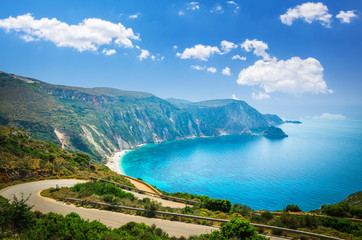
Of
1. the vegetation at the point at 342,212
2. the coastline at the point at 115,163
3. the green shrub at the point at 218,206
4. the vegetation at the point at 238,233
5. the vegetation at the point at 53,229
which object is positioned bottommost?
the coastline at the point at 115,163

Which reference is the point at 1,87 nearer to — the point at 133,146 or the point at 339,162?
the point at 133,146

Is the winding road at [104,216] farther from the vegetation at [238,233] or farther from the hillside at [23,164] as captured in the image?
the hillside at [23,164]

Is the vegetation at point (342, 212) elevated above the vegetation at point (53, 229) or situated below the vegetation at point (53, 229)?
below

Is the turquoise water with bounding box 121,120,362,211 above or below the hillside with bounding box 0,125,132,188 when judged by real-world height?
below

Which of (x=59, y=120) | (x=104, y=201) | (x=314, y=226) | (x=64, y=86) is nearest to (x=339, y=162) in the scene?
(x=314, y=226)

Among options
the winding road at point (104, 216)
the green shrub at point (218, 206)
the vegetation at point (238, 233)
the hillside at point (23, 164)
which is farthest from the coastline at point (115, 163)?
the vegetation at point (238, 233)

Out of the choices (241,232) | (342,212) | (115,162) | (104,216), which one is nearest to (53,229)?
(104,216)

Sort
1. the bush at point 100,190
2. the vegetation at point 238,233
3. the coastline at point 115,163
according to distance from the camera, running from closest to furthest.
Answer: the vegetation at point 238,233 < the bush at point 100,190 < the coastline at point 115,163

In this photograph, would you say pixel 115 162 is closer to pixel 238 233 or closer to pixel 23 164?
pixel 23 164

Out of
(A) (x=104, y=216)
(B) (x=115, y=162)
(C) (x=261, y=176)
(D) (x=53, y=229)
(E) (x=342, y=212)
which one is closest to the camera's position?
(D) (x=53, y=229)

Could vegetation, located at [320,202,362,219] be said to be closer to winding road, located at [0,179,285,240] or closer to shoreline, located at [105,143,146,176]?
winding road, located at [0,179,285,240]

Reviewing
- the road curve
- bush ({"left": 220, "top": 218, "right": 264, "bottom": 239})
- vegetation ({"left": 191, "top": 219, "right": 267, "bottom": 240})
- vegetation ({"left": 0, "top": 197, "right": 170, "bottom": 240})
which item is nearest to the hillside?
the road curve

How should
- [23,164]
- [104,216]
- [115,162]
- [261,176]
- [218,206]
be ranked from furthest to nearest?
[115,162], [261,176], [23,164], [218,206], [104,216]
